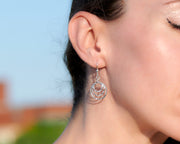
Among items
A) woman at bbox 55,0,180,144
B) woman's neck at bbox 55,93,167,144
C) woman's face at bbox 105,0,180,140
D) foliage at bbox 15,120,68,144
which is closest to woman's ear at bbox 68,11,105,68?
woman at bbox 55,0,180,144

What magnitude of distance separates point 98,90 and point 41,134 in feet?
59.3

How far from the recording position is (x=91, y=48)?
8.32ft

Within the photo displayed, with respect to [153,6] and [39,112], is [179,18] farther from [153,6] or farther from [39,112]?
[39,112]

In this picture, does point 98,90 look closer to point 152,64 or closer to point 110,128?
point 110,128

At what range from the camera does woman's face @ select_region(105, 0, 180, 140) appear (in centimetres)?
230

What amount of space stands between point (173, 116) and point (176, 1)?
579mm

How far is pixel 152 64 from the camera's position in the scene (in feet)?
7.60

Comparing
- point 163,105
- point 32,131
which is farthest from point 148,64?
point 32,131

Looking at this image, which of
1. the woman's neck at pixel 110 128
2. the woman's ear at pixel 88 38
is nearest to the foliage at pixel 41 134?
the woman's neck at pixel 110 128

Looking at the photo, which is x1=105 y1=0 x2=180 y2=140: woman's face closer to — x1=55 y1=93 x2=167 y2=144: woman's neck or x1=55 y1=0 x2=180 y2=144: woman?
x1=55 y1=0 x2=180 y2=144: woman

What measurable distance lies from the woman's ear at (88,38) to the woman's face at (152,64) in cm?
14

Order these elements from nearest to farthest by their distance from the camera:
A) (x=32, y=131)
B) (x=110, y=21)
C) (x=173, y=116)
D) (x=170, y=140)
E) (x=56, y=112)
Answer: (x=173, y=116) → (x=110, y=21) → (x=170, y=140) → (x=32, y=131) → (x=56, y=112)

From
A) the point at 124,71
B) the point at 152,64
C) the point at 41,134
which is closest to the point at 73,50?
the point at 124,71

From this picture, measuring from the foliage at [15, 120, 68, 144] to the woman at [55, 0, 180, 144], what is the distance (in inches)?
652
